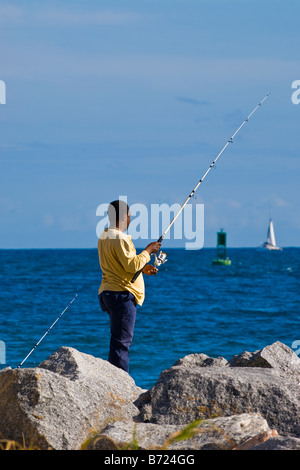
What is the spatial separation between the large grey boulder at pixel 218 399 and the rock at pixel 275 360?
3.70ft

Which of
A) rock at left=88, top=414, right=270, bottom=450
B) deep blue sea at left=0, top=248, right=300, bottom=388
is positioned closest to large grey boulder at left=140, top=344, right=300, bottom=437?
rock at left=88, top=414, right=270, bottom=450

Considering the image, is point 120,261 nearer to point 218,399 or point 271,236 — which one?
point 218,399

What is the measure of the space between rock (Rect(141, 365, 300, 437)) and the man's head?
1502 mm

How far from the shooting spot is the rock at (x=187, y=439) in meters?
4.08

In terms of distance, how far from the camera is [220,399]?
16.0ft

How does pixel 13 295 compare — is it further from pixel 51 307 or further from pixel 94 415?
pixel 94 415

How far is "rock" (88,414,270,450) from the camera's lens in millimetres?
4078

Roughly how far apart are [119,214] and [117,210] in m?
0.04

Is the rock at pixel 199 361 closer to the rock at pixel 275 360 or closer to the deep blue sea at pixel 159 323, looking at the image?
the rock at pixel 275 360

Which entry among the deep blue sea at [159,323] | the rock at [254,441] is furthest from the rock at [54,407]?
the deep blue sea at [159,323]

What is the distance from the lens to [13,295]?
34.1 meters

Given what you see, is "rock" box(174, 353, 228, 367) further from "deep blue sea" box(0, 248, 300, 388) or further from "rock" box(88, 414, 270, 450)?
"deep blue sea" box(0, 248, 300, 388)
